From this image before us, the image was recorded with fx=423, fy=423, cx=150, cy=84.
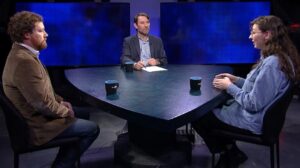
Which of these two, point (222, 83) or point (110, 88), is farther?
point (222, 83)

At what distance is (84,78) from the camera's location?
3361 mm

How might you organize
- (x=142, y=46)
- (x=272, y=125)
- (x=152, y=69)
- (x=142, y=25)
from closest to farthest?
1. (x=272, y=125)
2. (x=152, y=69)
3. (x=142, y=25)
4. (x=142, y=46)

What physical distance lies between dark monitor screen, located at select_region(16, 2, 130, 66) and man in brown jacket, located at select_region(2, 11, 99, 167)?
9.63 ft

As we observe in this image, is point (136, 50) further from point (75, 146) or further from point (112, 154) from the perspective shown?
point (75, 146)

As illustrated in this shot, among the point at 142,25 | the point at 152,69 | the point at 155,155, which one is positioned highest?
the point at 142,25

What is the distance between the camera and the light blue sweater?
8.45 feet

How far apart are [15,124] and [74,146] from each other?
1.34 feet

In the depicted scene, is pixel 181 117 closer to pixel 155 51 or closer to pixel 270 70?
pixel 270 70

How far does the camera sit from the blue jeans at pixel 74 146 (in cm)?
271

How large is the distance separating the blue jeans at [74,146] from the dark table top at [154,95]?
175mm

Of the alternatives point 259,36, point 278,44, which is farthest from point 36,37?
point 278,44

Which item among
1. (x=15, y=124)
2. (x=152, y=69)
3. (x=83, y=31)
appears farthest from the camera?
(x=83, y=31)

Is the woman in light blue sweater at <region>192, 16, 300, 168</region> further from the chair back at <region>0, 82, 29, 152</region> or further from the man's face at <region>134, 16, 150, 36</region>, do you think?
the man's face at <region>134, 16, 150, 36</region>

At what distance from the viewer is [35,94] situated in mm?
2529
